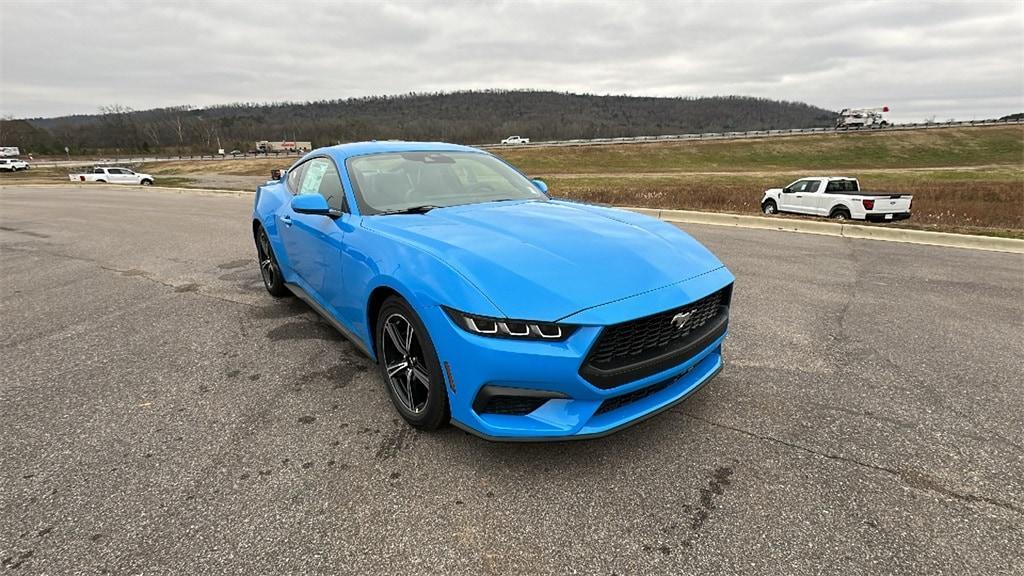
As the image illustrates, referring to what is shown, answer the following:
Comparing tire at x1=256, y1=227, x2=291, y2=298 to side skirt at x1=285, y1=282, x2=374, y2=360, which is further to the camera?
tire at x1=256, y1=227, x2=291, y2=298

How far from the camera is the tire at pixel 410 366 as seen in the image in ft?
8.36

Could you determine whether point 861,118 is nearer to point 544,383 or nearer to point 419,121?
point 419,121

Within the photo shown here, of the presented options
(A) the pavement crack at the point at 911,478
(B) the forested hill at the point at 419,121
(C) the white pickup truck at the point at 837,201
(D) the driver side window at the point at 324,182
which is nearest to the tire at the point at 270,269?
(D) the driver side window at the point at 324,182

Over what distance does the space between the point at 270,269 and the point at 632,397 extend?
13.9 ft

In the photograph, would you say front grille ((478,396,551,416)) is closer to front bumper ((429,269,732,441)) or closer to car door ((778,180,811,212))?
front bumper ((429,269,732,441))

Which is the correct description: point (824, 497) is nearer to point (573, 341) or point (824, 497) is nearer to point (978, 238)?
point (573, 341)

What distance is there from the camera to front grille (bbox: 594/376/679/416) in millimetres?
2379

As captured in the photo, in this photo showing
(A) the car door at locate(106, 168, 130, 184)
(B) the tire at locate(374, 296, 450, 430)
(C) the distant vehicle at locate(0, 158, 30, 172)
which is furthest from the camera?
(C) the distant vehicle at locate(0, 158, 30, 172)

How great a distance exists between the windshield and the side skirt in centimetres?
82

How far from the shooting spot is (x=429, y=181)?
12.4ft

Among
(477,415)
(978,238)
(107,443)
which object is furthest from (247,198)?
(978,238)

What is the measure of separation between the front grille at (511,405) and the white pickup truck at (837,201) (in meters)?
16.2

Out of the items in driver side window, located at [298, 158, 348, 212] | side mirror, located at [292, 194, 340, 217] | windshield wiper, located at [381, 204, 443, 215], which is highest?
driver side window, located at [298, 158, 348, 212]

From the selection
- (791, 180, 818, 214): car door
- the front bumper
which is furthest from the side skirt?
(791, 180, 818, 214): car door
